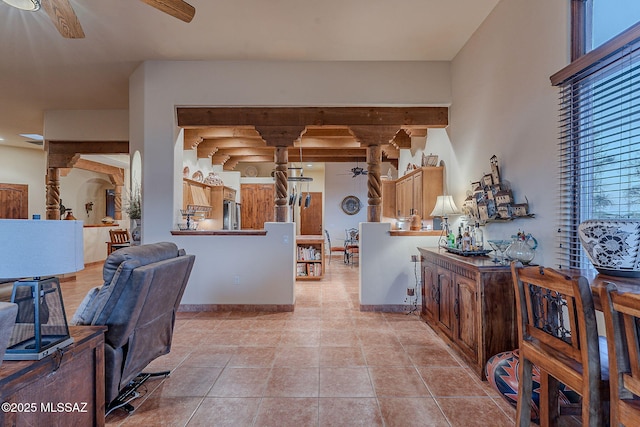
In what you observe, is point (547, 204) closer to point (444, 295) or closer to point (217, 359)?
point (444, 295)

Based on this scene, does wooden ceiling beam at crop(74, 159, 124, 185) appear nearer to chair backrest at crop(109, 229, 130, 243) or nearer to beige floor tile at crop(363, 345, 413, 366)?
chair backrest at crop(109, 229, 130, 243)

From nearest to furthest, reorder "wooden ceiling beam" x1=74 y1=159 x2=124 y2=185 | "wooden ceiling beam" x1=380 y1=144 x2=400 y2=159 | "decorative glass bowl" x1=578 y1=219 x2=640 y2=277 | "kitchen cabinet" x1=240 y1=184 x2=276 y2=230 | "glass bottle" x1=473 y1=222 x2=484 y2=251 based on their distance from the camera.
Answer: "decorative glass bowl" x1=578 y1=219 x2=640 y2=277, "glass bottle" x1=473 y1=222 x2=484 y2=251, "wooden ceiling beam" x1=380 y1=144 x2=400 y2=159, "wooden ceiling beam" x1=74 y1=159 x2=124 y2=185, "kitchen cabinet" x1=240 y1=184 x2=276 y2=230

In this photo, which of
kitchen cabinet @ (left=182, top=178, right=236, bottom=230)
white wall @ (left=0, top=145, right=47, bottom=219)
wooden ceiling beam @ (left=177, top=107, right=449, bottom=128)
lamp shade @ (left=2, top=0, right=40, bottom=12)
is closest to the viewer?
lamp shade @ (left=2, top=0, right=40, bottom=12)

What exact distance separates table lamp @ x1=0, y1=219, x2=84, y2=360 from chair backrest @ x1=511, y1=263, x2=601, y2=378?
79.5 inches

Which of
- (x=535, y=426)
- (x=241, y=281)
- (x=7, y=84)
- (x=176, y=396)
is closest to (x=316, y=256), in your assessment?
(x=241, y=281)

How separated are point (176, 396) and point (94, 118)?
222 inches

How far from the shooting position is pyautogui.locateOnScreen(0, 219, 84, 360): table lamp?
3.93ft

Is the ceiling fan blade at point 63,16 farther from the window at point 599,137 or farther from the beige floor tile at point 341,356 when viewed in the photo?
the window at point 599,137

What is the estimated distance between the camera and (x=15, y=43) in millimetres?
3682

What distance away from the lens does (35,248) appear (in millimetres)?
1231

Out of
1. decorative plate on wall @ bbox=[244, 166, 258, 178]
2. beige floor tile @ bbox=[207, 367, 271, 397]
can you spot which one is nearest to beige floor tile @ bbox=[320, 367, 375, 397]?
beige floor tile @ bbox=[207, 367, 271, 397]

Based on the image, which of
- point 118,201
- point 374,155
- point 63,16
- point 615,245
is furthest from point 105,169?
point 615,245

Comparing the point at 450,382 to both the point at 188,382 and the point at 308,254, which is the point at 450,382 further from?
the point at 308,254

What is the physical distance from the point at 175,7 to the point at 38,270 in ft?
7.00
